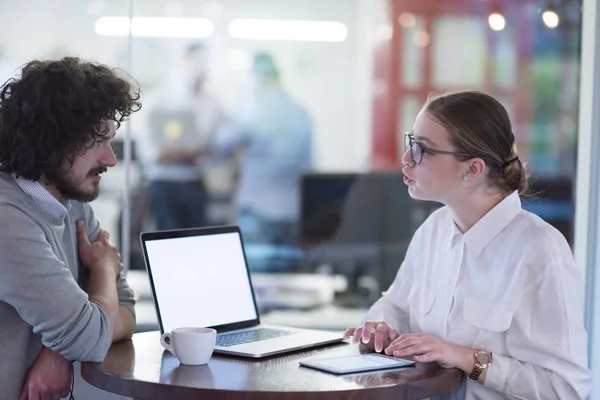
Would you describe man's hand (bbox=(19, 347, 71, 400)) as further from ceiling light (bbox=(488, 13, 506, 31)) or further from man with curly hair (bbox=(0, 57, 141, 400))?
ceiling light (bbox=(488, 13, 506, 31))

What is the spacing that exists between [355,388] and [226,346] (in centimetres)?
40

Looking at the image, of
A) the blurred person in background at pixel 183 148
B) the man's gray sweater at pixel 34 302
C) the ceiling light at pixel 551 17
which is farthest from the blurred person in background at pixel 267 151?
the man's gray sweater at pixel 34 302

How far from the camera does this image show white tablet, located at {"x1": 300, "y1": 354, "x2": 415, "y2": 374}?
160cm

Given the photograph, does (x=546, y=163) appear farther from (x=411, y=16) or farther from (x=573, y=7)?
(x=573, y=7)

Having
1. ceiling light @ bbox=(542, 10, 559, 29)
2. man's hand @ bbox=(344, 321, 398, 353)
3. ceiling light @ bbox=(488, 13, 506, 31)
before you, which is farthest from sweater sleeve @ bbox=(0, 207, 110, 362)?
ceiling light @ bbox=(488, 13, 506, 31)

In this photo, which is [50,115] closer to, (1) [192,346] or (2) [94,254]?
(2) [94,254]

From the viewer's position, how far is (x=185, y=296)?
1897mm

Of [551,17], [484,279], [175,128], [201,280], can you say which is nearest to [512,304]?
[484,279]

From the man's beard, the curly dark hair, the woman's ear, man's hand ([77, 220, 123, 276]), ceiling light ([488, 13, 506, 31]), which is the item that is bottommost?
man's hand ([77, 220, 123, 276])

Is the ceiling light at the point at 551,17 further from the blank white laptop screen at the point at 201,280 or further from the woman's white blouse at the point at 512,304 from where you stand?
the blank white laptop screen at the point at 201,280

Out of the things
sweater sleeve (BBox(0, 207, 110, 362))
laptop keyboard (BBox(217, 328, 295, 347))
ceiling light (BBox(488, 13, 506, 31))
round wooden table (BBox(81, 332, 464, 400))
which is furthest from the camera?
ceiling light (BBox(488, 13, 506, 31))

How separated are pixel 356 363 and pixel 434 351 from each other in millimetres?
166

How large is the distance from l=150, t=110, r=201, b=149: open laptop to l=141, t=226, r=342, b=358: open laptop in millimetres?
4178

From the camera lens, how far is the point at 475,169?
1858 millimetres
